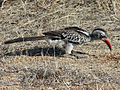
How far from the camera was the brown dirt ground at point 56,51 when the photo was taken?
5.03 meters

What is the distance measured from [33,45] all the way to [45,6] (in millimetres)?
1956

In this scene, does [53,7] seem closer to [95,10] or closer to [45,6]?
[45,6]

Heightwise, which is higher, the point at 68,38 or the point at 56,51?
the point at 68,38

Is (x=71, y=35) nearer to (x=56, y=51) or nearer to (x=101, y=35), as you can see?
(x=56, y=51)

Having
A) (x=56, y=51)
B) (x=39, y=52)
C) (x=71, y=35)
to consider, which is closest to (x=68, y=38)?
(x=71, y=35)

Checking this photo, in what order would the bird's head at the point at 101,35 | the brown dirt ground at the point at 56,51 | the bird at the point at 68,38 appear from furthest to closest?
the bird's head at the point at 101,35
the bird at the point at 68,38
the brown dirt ground at the point at 56,51

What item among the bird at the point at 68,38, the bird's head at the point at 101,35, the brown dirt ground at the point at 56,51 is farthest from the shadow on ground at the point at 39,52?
the bird's head at the point at 101,35

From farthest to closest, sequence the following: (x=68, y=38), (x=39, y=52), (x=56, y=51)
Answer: (x=56, y=51) < (x=39, y=52) < (x=68, y=38)

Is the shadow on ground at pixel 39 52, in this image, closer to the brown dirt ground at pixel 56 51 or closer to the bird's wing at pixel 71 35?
the brown dirt ground at pixel 56 51

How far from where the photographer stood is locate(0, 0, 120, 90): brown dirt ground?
16.5 ft

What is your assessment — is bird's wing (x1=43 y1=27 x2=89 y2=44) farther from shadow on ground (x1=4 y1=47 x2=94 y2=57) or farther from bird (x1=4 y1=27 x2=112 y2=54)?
shadow on ground (x1=4 y1=47 x2=94 y2=57)

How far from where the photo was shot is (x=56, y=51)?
682 centimetres

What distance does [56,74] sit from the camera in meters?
5.15

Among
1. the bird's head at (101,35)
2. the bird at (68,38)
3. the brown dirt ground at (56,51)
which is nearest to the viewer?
the brown dirt ground at (56,51)
